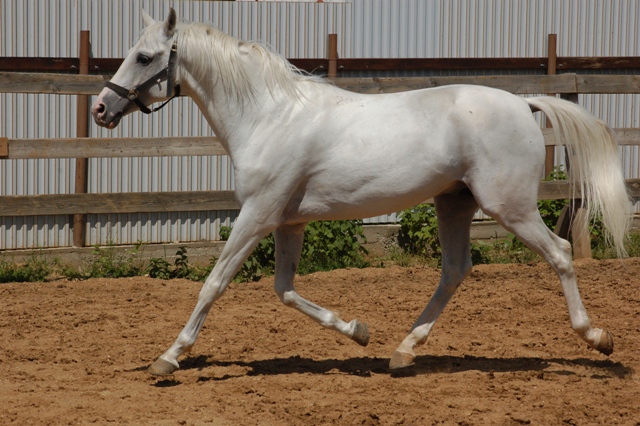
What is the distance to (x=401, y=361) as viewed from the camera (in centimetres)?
524

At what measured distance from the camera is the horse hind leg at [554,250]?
503 cm

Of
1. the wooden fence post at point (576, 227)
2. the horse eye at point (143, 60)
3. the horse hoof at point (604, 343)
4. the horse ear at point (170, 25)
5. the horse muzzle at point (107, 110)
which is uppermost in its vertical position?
the horse ear at point (170, 25)

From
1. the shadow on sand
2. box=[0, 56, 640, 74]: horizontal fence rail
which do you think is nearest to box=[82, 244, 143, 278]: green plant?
box=[0, 56, 640, 74]: horizontal fence rail

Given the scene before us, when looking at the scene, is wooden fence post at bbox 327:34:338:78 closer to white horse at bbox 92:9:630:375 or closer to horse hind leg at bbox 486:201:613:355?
white horse at bbox 92:9:630:375

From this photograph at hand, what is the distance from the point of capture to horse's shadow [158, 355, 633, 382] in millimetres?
5152

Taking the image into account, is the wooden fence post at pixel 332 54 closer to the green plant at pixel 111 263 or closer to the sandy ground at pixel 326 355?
the sandy ground at pixel 326 355

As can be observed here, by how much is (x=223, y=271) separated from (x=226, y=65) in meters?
1.18

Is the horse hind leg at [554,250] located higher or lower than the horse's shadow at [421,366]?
higher

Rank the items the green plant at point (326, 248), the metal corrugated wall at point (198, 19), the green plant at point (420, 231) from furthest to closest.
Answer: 1. the green plant at point (420, 231)
2. the metal corrugated wall at point (198, 19)
3. the green plant at point (326, 248)

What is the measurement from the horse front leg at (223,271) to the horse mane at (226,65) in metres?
0.73

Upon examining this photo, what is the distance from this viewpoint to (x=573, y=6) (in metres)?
10.2

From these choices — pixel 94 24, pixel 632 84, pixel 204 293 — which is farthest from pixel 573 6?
pixel 204 293

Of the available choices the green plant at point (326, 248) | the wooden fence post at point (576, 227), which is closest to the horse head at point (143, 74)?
the green plant at point (326, 248)

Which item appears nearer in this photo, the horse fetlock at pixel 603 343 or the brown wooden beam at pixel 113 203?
the horse fetlock at pixel 603 343
